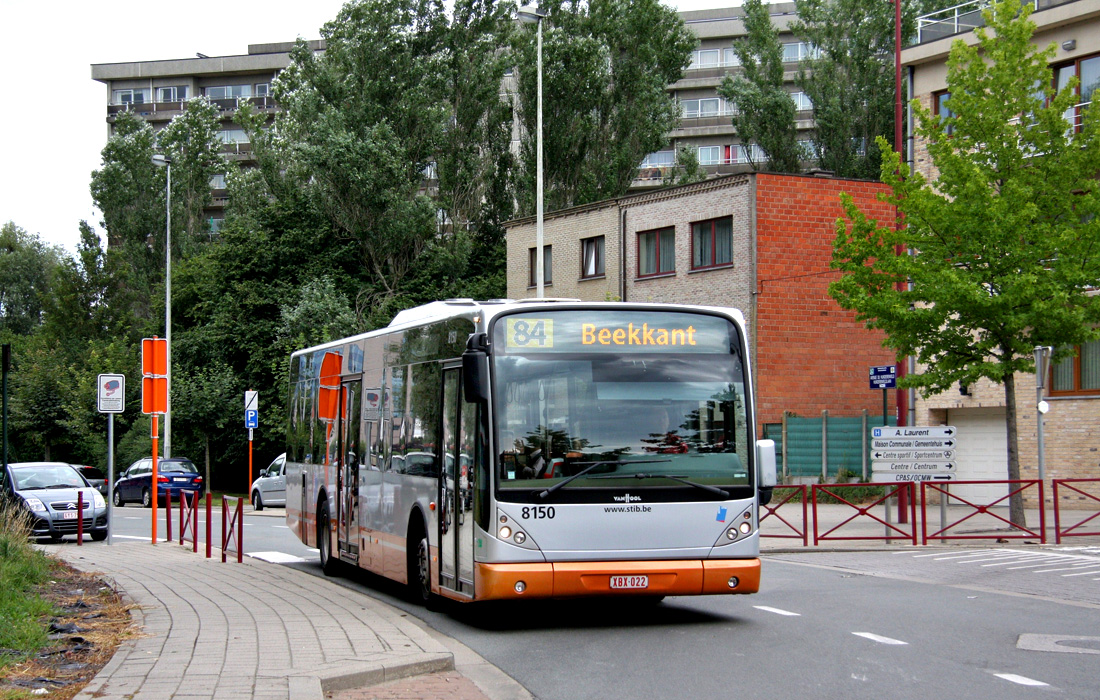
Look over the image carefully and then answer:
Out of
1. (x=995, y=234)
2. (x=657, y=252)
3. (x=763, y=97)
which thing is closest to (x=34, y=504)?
(x=995, y=234)

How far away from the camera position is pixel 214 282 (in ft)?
167

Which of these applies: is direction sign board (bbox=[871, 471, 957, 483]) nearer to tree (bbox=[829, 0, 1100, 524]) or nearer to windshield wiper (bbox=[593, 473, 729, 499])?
tree (bbox=[829, 0, 1100, 524])

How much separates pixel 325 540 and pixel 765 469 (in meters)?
7.30

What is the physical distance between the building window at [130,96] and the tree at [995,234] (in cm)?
→ 7443

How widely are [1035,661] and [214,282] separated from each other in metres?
45.1

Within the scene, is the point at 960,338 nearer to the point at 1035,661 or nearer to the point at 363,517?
the point at 363,517

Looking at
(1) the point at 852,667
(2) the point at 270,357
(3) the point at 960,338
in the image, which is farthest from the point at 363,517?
(2) the point at 270,357

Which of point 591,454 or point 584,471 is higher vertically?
point 591,454

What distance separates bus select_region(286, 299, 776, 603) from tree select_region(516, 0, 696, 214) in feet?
123

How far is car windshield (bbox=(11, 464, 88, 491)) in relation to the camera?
24828 mm

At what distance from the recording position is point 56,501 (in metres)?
23.9

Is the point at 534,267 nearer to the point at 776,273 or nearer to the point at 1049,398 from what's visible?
the point at 776,273

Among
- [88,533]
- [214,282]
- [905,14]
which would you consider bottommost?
[88,533]

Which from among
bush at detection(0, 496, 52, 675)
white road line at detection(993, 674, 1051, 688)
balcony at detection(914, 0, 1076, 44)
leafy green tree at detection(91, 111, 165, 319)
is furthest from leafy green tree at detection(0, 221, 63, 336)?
white road line at detection(993, 674, 1051, 688)
